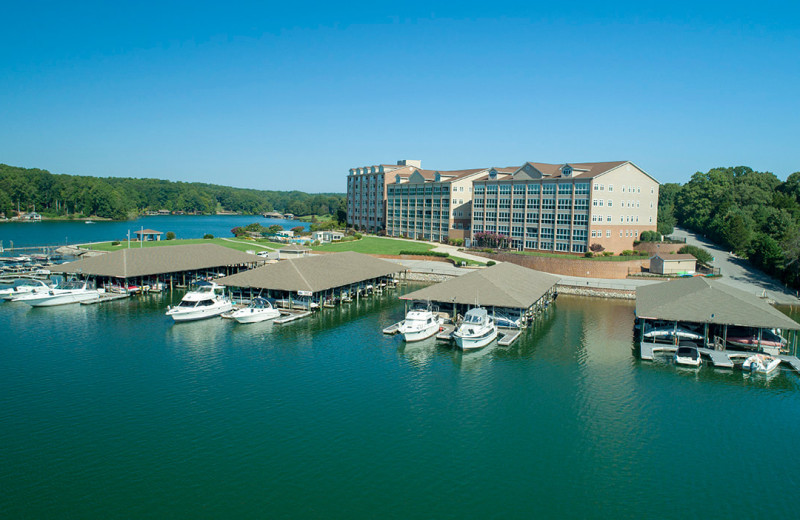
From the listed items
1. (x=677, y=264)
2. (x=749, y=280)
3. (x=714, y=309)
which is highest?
(x=677, y=264)

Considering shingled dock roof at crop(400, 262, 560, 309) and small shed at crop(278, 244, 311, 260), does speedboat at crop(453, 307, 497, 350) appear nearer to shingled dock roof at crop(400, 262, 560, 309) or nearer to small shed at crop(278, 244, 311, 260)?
shingled dock roof at crop(400, 262, 560, 309)

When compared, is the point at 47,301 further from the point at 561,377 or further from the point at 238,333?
the point at 561,377

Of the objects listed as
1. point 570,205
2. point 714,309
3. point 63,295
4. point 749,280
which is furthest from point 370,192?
point 714,309

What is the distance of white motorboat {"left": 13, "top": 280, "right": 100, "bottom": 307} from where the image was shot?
4500 cm

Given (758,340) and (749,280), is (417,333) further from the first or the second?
(749,280)

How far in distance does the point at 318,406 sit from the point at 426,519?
Result: 972cm

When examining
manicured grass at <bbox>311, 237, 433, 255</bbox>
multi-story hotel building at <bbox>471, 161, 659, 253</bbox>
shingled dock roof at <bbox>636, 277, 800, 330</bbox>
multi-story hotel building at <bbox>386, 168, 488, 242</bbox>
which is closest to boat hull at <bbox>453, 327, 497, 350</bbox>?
shingled dock roof at <bbox>636, 277, 800, 330</bbox>

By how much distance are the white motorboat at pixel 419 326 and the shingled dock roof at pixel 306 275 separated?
990cm

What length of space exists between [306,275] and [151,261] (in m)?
17.8

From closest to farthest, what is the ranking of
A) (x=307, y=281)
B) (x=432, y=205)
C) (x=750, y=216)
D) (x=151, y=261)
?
1. (x=307, y=281)
2. (x=151, y=261)
3. (x=750, y=216)
4. (x=432, y=205)

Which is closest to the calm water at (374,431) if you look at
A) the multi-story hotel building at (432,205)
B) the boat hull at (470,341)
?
the boat hull at (470,341)

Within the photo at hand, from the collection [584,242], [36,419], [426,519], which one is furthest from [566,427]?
[584,242]

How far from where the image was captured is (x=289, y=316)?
4262 centimetres

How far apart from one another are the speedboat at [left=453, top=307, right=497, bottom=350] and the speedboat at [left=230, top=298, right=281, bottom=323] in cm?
1504
